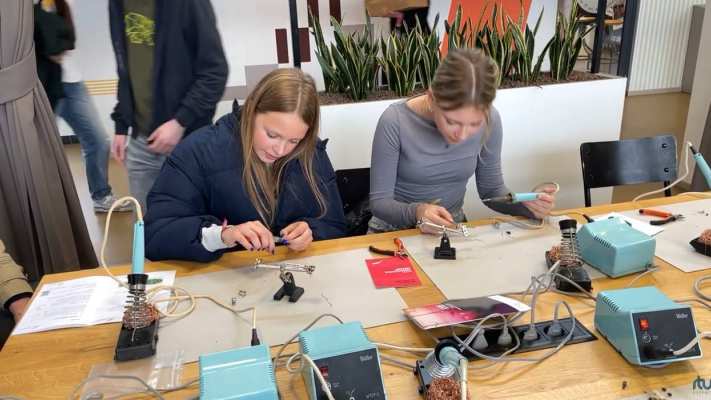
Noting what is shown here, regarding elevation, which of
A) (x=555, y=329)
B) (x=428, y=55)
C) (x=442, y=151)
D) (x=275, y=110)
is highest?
(x=428, y=55)

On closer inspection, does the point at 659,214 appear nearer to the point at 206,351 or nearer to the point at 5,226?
the point at 206,351

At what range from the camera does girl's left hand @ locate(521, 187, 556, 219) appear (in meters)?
1.63

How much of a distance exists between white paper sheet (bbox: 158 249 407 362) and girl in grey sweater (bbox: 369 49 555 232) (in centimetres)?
37

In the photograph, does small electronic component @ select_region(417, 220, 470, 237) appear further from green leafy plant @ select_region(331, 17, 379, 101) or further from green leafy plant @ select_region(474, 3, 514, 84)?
green leafy plant @ select_region(474, 3, 514, 84)

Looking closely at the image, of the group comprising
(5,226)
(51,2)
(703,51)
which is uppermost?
(51,2)

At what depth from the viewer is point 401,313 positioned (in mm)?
1223

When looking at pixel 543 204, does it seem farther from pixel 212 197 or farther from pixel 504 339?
pixel 212 197

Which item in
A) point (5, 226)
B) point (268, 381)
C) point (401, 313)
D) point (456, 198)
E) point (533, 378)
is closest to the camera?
point (268, 381)

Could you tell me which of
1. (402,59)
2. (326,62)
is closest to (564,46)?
(402,59)

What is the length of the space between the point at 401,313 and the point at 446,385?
0.98ft

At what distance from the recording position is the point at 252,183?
1.62 metres

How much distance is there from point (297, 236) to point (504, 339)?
64 centimetres

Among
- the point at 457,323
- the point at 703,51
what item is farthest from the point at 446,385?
the point at 703,51

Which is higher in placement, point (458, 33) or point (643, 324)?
point (458, 33)
